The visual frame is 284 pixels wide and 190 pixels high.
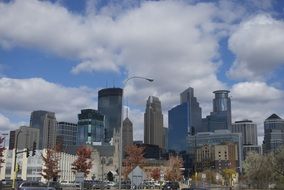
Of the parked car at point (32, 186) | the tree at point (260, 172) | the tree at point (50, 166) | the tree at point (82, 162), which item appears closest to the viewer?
the parked car at point (32, 186)

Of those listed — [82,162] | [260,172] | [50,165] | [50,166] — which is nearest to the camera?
[260,172]

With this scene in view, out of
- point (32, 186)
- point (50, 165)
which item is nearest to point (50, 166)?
point (50, 165)

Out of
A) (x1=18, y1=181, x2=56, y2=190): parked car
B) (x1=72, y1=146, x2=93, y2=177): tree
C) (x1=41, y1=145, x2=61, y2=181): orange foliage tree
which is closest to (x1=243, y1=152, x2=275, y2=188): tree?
(x1=72, y1=146, x2=93, y2=177): tree

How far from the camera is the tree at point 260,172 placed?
3588 inches

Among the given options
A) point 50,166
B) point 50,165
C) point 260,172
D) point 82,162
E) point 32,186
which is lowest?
point 32,186

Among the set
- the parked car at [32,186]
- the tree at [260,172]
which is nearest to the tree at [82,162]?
the tree at [260,172]

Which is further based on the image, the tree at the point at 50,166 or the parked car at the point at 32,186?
the tree at the point at 50,166

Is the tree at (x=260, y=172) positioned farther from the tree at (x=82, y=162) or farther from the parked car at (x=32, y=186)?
the parked car at (x=32, y=186)

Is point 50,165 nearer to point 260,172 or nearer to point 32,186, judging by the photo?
point 260,172

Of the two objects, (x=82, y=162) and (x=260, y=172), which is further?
(x=82, y=162)

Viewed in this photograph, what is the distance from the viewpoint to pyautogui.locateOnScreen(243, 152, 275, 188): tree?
91125 mm

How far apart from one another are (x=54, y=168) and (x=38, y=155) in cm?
6538

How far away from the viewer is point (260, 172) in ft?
307

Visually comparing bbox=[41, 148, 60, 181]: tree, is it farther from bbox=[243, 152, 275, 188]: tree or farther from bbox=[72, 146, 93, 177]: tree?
bbox=[243, 152, 275, 188]: tree
